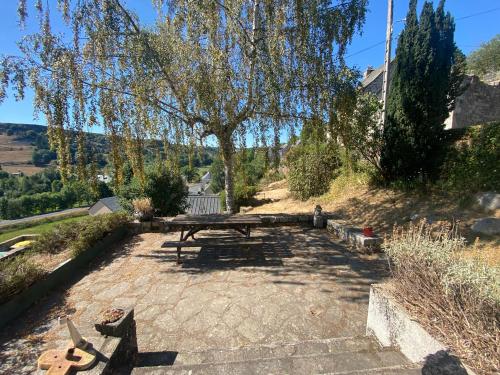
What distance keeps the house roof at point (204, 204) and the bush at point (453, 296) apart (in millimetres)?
20360

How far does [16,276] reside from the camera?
3469 millimetres

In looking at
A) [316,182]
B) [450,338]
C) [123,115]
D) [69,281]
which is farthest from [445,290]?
[316,182]

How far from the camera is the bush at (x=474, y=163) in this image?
6.43 metres

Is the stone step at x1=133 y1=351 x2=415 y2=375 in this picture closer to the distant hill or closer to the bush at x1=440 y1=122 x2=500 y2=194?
the bush at x1=440 y1=122 x2=500 y2=194

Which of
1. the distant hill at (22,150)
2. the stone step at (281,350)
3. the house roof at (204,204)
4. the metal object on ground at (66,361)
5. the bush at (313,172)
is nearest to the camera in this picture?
the metal object on ground at (66,361)

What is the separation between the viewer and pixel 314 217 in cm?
736

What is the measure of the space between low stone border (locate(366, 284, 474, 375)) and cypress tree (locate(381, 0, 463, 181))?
21.1 ft

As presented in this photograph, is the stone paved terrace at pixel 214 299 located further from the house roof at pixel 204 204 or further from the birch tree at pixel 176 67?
the house roof at pixel 204 204

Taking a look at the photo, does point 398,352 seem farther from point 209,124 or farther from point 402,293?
point 209,124

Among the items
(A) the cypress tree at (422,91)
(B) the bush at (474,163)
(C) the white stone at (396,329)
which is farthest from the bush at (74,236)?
(B) the bush at (474,163)

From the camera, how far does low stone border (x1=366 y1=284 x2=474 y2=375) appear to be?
1.98 meters

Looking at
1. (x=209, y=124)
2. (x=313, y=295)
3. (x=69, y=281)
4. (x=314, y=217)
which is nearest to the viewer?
(x=313, y=295)

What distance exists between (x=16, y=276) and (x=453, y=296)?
16.5 ft

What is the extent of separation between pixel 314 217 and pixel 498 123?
214 inches
